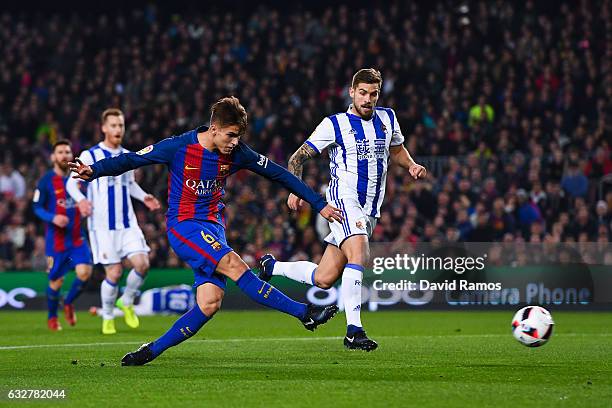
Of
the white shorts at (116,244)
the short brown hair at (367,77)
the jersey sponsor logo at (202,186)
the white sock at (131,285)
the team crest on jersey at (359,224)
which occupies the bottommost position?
the white sock at (131,285)

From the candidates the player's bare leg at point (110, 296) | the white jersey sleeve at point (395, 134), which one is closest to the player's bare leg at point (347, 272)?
the white jersey sleeve at point (395, 134)

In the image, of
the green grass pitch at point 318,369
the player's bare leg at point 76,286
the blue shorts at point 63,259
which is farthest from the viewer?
the blue shorts at point 63,259

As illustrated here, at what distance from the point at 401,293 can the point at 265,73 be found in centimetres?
872

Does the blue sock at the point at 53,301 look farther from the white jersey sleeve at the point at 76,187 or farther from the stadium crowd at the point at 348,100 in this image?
the stadium crowd at the point at 348,100

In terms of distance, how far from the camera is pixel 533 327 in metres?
9.05

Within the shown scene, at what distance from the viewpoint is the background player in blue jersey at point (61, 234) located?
14.7 m

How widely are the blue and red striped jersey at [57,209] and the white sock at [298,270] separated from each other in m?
4.89

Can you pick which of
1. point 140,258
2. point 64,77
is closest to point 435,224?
point 140,258

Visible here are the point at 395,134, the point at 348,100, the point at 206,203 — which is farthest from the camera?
the point at 348,100

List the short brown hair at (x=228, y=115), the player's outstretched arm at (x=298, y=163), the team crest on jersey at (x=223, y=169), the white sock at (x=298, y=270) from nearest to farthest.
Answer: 1. the short brown hair at (x=228, y=115)
2. the team crest on jersey at (x=223, y=169)
3. the player's outstretched arm at (x=298, y=163)
4. the white sock at (x=298, y=270)

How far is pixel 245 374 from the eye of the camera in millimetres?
8141

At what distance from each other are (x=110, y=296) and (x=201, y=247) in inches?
207

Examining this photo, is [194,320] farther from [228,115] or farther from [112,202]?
[112,202]

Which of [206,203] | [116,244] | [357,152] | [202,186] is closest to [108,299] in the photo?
[116,244]
